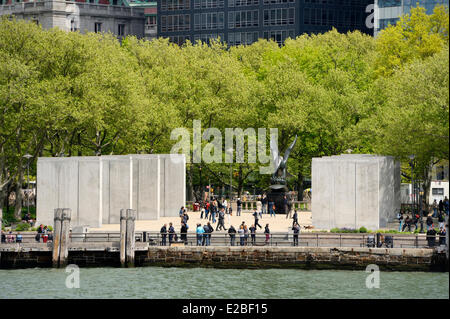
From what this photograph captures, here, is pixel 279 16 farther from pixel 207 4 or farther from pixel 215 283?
pixel 215 283

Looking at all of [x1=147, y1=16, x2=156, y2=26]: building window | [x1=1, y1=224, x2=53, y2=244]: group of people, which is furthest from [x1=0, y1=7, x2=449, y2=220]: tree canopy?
[x1=147, y1=16, x2=156, y2=26]: building window

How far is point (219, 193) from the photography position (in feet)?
405

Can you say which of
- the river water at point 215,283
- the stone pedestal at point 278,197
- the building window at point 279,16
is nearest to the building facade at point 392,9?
the building window at point 279,16

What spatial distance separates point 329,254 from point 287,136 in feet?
134

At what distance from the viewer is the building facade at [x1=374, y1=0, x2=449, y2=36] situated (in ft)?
447

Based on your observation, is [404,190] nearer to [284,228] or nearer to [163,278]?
[284,228]

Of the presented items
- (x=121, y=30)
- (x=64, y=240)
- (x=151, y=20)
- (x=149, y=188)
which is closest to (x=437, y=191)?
(x=149, y=188)

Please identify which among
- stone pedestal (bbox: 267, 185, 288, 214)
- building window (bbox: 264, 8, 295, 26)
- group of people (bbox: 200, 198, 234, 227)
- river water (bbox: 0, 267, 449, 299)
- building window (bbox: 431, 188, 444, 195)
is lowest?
river water (bbox: 0, 267, 449, 299)

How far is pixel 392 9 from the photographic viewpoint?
142000 mm

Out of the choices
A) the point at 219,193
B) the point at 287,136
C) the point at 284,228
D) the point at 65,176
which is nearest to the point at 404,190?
the point at 287,136

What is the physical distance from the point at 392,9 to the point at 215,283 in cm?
9255

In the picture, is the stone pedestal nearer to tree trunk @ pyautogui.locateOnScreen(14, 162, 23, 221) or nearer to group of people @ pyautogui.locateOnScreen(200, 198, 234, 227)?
group of people @ pyautogui.locateOnScreen(200, 198, 234, 227)

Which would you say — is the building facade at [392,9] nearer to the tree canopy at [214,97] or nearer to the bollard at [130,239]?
the tree canopy at [214,97]

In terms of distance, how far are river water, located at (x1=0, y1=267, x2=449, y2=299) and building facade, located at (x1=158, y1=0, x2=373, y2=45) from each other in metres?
101
